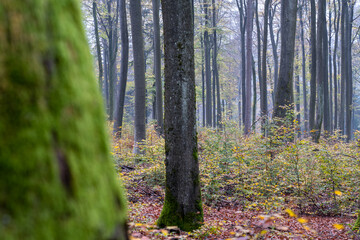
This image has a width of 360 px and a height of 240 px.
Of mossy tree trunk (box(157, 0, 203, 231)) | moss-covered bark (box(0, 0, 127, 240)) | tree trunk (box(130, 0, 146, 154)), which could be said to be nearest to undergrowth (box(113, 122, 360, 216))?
mossy tree trunk (box(157, 0, 203, 231))

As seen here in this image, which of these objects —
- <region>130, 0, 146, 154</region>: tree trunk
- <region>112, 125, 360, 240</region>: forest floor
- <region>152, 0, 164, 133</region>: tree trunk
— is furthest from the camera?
<region>152, 0, 164, 133</region>: tree trunk

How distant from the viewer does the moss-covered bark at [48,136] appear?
0.68m

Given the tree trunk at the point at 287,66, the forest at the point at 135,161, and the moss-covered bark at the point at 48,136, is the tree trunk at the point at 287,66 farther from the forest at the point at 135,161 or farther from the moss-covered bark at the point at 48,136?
the moss-covered bark at the point at 48,136

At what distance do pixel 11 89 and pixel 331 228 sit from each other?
6.58 m

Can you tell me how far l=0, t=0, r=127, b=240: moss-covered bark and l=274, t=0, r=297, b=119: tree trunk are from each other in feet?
38.1

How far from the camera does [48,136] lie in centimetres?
75

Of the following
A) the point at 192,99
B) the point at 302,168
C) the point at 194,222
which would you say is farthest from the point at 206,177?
the point at 192,99

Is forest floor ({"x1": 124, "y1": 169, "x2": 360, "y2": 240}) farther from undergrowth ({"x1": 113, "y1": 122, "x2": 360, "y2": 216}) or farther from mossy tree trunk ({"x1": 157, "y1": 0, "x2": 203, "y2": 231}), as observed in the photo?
mossy tree trunk ({"x1": 157, "y1": 0, "x2": 203, "y2": 231})

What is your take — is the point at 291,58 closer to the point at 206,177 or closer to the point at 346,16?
the point at 206,177

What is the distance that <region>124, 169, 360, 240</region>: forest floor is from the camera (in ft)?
13.1

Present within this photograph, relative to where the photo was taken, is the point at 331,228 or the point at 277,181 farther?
the point at 277,181

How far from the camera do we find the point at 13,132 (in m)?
0.70

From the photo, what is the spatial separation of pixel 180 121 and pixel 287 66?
9.10 m

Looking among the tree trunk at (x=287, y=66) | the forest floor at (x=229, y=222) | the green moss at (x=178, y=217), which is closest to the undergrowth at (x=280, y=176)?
the forest floor at (x=229, y=222)
